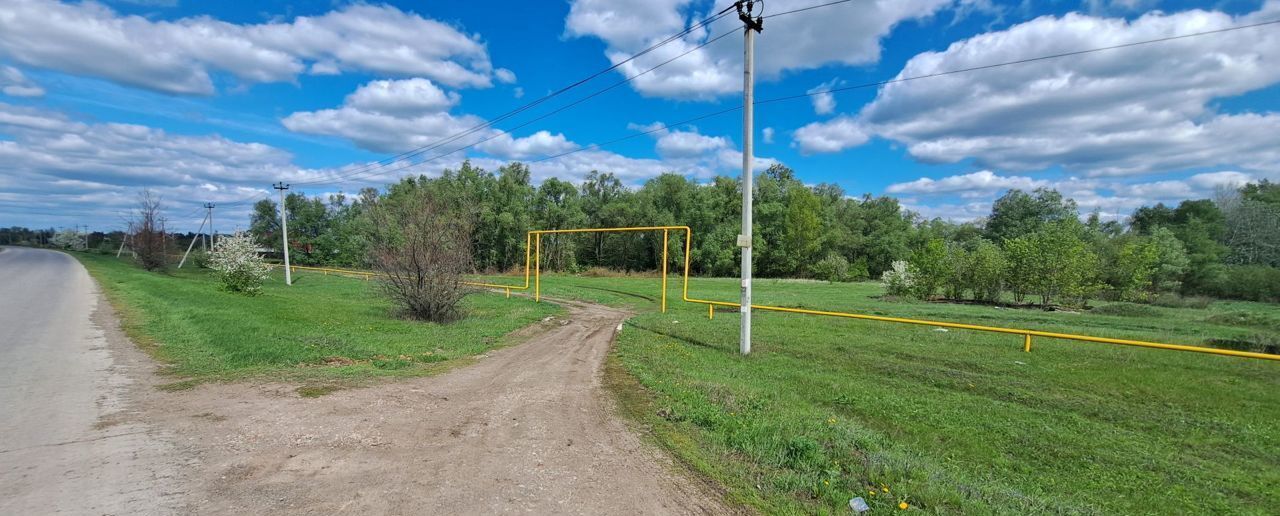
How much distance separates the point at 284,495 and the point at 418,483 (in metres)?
0.91

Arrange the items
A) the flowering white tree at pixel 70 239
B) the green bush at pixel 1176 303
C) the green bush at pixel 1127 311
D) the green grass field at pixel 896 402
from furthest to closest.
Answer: the flowering white tree at pixel 70 239 → the green bush at pixel 1176 303 → the green bush at pixel 1127 311 → the green grass field at pixel 896 402

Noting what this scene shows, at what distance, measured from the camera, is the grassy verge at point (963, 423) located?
14.7 ft

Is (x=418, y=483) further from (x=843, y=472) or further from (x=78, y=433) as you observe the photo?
(x=78, y=433)

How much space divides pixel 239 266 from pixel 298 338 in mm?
18062

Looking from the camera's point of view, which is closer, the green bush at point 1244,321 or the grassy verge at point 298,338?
the grassy verge at point 298,338

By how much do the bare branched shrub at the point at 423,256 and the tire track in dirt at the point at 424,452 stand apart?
25.7 ft

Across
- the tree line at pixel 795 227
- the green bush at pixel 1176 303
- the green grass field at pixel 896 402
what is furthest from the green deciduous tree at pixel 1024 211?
the green grass field at pixel 896 402

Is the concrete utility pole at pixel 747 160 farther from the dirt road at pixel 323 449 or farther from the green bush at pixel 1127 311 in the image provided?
the green bush at pixel 1127 311

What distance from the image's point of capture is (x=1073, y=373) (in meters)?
9.47

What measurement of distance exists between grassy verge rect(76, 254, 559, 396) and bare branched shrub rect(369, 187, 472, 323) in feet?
2.54

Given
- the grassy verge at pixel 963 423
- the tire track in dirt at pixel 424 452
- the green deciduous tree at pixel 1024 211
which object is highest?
the green deciduous tree at pixel 1024 211

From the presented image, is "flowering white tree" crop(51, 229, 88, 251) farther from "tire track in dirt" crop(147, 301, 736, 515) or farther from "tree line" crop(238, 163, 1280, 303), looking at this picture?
"tire track in dirt" crop(147, 301, 736, 515)

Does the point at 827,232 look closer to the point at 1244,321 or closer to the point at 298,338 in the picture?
the point at 1244,321

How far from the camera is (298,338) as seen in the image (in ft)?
36.2
